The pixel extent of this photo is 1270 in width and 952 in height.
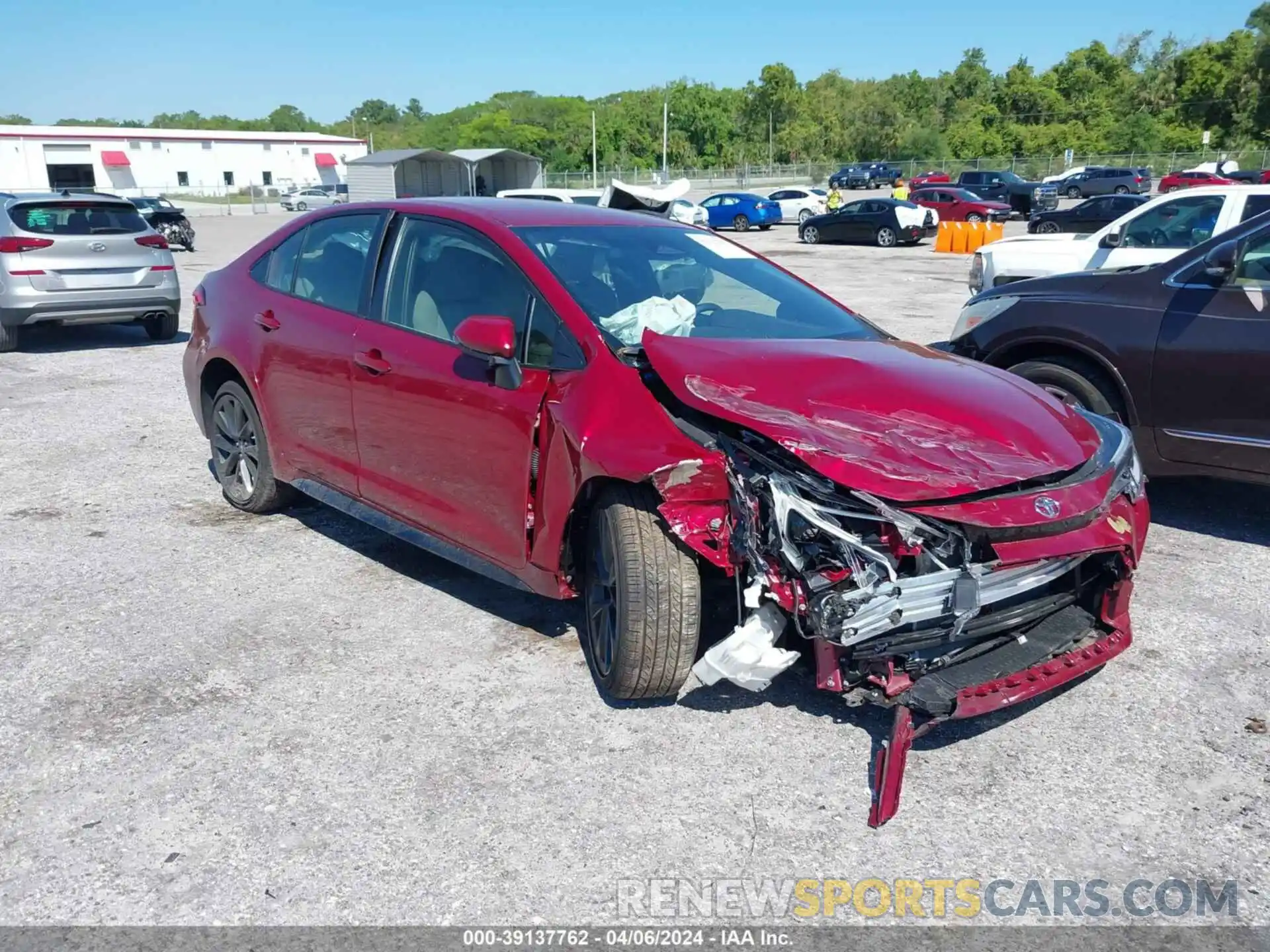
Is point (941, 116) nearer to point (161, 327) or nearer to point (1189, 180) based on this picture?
point (1189, 180)

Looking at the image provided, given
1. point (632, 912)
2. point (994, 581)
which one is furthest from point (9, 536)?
point (994, 581)

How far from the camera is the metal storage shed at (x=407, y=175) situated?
4984cm

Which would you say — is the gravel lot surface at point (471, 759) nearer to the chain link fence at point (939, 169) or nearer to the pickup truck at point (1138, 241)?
the pickup truck at point (1138, 241)

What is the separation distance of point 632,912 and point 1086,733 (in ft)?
5.77

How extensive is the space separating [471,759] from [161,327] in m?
10.3

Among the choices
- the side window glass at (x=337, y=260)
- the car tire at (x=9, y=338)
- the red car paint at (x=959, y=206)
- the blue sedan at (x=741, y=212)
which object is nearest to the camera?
the side window glass at (x=337, y=260)

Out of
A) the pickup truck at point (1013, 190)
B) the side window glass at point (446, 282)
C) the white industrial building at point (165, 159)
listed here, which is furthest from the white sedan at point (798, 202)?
the white industrial building at point (165, 159)

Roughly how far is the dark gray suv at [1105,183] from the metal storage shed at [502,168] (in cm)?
2577

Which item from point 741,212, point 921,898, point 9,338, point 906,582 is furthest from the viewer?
point 741,212

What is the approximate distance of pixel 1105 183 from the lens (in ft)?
133

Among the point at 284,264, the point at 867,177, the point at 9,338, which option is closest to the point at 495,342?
the point at 284,264

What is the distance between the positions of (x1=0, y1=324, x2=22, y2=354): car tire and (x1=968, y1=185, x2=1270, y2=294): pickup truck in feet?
33.4

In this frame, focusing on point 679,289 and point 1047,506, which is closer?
point 1047,506

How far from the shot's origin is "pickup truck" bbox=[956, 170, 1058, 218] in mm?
36375
